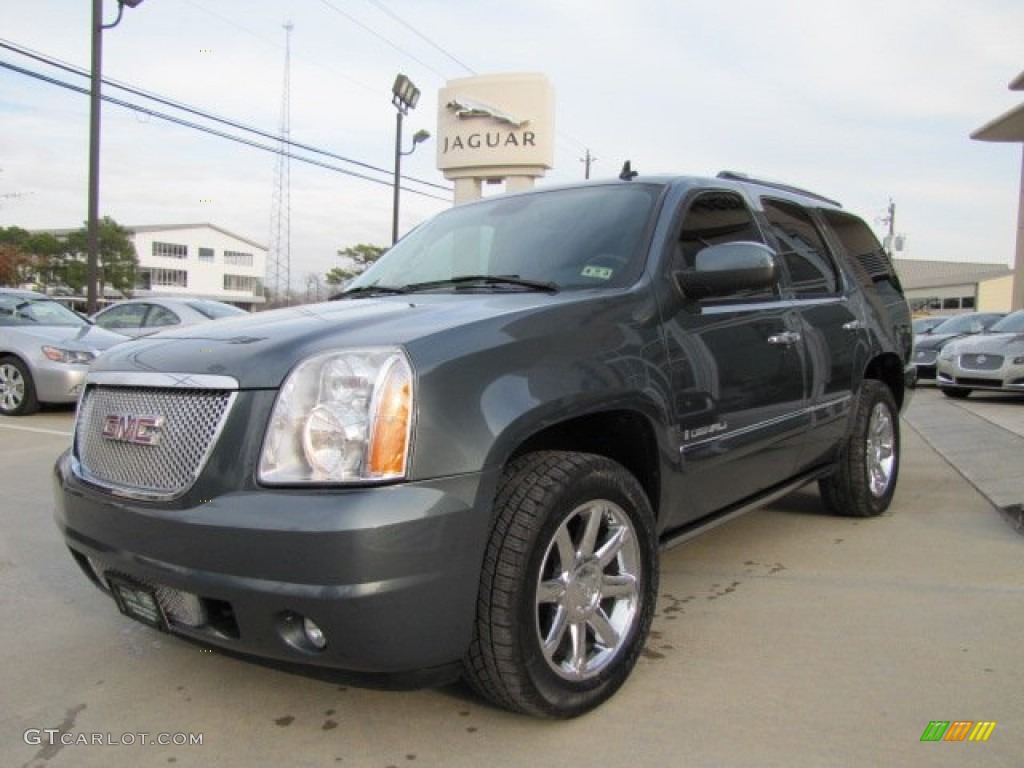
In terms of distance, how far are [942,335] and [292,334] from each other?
16760mm

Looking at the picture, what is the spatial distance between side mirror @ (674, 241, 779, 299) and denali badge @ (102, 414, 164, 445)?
1.82 meters

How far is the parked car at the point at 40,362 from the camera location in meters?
9.12

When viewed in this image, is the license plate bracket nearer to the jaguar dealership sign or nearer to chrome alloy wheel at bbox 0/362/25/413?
chrome alloy wheel at bbox 0/362/25/413

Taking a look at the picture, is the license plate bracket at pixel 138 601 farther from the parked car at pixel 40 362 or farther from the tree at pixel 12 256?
the tree at pixel 12 256

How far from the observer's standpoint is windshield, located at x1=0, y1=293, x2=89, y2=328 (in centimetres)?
973

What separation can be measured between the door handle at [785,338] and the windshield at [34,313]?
8.89 m

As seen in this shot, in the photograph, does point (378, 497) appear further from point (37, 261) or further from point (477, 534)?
point (37, 261)

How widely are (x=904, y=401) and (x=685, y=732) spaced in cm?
361

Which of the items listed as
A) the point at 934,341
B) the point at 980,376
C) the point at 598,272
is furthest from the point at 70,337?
the point at 934,341

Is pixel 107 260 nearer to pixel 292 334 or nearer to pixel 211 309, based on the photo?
pixel 211 309

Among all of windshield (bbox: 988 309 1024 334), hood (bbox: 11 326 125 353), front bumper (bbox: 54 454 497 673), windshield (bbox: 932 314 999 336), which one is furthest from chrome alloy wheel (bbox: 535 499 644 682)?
windshield (bbox: 932 314 999 336)

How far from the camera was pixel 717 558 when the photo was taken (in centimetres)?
416

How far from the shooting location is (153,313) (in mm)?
11828

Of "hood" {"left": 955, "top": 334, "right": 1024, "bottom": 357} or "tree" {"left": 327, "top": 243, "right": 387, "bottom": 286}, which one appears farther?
"tree" {"left": 327, "top": 243, "right": 387, "bottom": 286}
